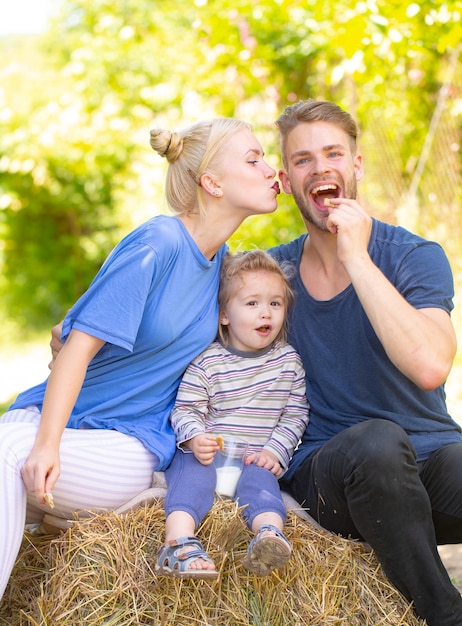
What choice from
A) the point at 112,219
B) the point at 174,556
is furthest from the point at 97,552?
the point at 112,219

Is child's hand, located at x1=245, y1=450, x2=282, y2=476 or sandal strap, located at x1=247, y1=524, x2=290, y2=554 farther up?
child's hand, located at x1=245, y1=450, x2=282, y2=476

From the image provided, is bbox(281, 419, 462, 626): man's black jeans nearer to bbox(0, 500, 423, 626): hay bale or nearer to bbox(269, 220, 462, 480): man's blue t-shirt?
bbox(0, 500, 423, 626): hay bale

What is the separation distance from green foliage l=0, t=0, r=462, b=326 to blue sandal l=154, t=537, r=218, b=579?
132 centimetres

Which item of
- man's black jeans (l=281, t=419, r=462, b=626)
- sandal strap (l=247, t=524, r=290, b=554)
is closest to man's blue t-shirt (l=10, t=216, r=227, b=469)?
sandal strap (l=247, t=524, r=290, b=554)

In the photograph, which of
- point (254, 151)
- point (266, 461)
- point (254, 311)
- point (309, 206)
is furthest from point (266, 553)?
point (254, 151)

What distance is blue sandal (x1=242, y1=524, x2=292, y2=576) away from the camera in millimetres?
2207

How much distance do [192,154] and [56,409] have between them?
109cm

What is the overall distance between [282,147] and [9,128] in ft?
25.9

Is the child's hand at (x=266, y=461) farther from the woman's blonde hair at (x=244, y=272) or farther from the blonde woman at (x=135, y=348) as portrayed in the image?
the woman's blonde hair at (x=244, y=272)

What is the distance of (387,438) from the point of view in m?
2.33

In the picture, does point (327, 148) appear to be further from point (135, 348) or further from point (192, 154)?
point (135, 348)

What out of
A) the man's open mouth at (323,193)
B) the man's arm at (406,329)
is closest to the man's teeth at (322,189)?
the man's open mouth at (323,193)

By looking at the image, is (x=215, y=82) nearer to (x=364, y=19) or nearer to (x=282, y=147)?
(x=364, y=19)

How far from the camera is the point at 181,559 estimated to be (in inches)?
86.7
